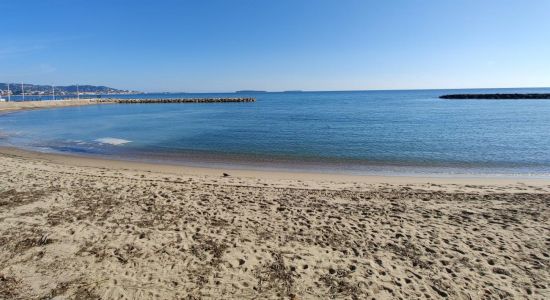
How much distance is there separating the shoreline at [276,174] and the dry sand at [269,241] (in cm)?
149

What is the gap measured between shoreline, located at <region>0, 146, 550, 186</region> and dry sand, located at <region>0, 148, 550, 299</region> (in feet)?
4.87

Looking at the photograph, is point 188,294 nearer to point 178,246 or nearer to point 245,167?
point 178,246

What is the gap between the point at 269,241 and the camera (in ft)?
22.1

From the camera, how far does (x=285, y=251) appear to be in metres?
6.32

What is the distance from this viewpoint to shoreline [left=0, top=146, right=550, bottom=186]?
12859mm

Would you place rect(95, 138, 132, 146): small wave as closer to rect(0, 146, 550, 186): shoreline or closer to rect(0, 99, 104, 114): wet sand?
rect(0, 146, 550, 186): shoreline

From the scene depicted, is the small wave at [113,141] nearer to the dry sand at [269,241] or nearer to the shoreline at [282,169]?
the shoreline at [282,169]

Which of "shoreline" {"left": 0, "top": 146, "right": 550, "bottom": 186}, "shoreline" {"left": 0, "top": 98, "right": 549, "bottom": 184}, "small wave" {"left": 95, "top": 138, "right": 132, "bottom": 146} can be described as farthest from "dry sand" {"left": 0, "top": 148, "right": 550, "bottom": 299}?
"small wave" {"left": 95, "top": 138, "right": 132, "bottom": 146}

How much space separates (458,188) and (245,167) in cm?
954

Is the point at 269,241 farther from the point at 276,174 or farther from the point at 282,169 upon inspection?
the point at 282,169

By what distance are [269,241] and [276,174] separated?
25.0 feet

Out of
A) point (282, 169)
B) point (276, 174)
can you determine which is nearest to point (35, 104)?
point (282, 169)

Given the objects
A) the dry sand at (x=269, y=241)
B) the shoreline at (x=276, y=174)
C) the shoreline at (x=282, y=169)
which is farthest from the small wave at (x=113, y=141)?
the dry sand at (x=269, y=241)

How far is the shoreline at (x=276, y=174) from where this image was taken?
12.9 metres
